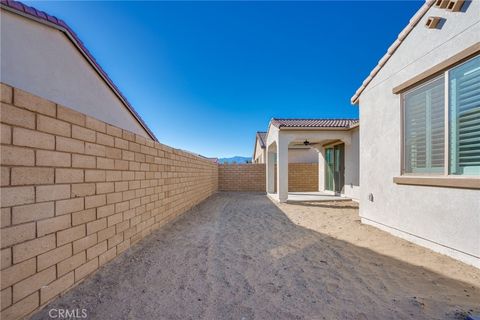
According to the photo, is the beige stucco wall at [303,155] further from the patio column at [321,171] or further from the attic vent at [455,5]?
the attic vent at [455,5]

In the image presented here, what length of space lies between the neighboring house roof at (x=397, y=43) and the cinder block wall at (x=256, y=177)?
8856 mm

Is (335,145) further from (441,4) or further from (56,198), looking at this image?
(56,198)

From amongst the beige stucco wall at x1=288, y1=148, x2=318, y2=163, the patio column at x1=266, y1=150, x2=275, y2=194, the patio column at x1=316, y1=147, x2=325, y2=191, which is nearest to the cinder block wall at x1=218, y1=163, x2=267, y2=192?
the patio column at x1=266, y1=150, x2=275, y2=194

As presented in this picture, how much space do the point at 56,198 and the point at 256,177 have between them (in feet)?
Result: 44.5

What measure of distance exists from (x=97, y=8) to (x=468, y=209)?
28.8ft

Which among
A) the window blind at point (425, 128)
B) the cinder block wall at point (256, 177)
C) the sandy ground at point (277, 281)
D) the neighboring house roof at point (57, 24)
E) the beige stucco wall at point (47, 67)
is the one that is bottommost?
the sandy ground at point (277, 281)

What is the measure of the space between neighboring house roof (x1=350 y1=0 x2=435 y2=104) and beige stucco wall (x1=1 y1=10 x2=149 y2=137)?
24.5ft

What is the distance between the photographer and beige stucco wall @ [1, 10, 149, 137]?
3811 millimetres

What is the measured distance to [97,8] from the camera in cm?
551

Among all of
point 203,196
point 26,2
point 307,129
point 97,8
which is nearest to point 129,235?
point 26,2

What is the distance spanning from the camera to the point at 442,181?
352cm

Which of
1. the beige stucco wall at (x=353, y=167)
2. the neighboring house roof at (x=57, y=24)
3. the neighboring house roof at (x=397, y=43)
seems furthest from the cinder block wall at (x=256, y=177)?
the neighboring house roof at (x=57, y=24)

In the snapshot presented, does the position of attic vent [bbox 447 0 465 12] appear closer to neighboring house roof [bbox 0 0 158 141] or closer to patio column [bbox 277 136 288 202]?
A: patio column [bbox 277 136 288 202]

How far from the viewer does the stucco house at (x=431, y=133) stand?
3211 millimetres
